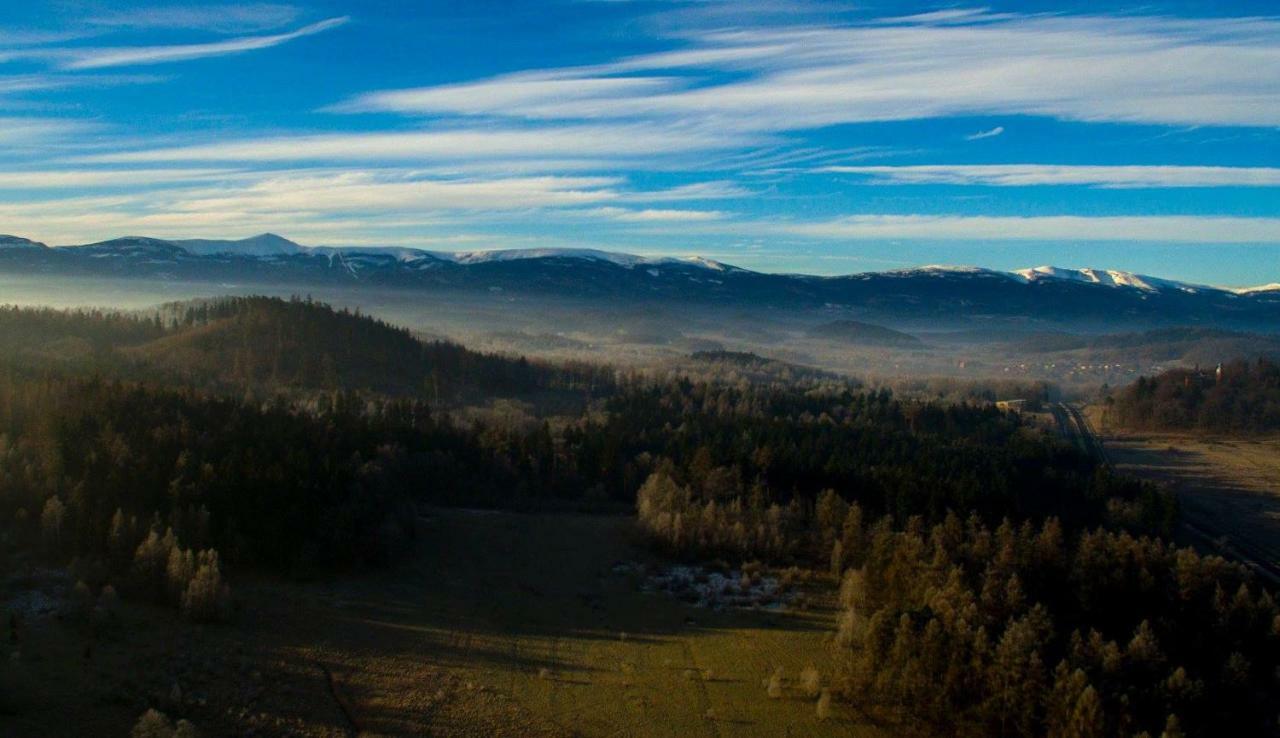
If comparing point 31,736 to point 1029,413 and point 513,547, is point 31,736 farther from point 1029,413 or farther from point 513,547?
point 1029,413

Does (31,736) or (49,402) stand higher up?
(49,402)

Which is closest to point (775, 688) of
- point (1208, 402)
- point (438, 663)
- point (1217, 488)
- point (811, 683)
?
point (811, 683)

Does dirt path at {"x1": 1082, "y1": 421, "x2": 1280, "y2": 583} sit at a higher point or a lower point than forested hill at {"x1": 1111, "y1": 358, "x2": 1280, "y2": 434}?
lower

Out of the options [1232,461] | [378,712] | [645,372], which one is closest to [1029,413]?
[1232,461]

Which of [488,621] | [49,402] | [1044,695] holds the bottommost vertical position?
[488,621]

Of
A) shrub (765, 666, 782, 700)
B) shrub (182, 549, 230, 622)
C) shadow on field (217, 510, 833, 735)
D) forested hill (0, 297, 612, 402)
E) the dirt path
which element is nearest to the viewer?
shadow on field (217, 510, 833, 735)

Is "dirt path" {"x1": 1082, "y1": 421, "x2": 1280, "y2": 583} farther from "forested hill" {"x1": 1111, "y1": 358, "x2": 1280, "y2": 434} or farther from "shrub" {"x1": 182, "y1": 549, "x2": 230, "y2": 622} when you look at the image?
"shrub" {"x1": 182, "y1": 549, "x2": 230, "y2": 622}

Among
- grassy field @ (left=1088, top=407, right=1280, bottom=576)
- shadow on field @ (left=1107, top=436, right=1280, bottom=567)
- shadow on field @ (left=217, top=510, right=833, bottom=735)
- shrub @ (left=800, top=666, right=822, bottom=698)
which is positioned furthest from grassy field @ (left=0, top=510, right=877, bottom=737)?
shadow on field @ (left=1107, top=436, right=1280, bottom=567)
